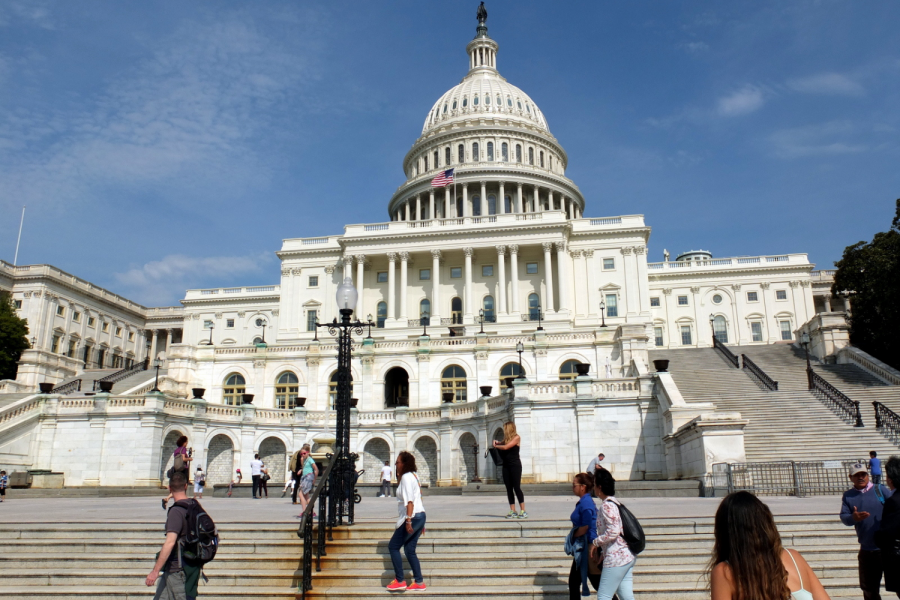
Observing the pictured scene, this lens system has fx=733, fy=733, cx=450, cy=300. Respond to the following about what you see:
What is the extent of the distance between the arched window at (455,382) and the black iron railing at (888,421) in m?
26.3

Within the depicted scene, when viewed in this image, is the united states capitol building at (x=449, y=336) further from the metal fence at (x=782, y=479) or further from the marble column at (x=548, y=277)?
the metal fence at (x=782, y=479)

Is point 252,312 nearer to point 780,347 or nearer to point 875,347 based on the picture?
point 780,347

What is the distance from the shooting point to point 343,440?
48.5 feet

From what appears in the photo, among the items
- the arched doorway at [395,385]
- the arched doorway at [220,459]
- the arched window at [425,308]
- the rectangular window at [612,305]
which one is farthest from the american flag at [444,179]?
the arched doorway at [220,459]

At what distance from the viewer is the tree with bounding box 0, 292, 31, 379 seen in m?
70.6

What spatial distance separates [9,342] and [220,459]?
4245 centimetres

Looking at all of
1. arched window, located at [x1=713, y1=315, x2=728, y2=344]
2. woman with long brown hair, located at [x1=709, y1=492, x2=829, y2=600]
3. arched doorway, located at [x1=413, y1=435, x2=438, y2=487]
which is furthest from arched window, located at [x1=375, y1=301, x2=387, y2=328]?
woman with long brown hair, located at [x1=709, y1=492, x2=829, y2=600]

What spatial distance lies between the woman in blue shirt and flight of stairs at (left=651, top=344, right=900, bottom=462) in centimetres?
2083

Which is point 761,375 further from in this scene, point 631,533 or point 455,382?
point 631,533

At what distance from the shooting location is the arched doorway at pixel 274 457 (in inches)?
1710

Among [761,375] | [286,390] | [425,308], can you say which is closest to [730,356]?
[761,375]

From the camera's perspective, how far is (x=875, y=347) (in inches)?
2069


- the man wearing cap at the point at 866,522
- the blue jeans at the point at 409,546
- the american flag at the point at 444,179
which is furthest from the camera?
the american flag at the point at 444,179

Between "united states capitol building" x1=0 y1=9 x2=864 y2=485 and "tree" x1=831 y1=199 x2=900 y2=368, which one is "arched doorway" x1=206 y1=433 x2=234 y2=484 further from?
"tree" x1=831 y1=199 x2=900 y2=368
